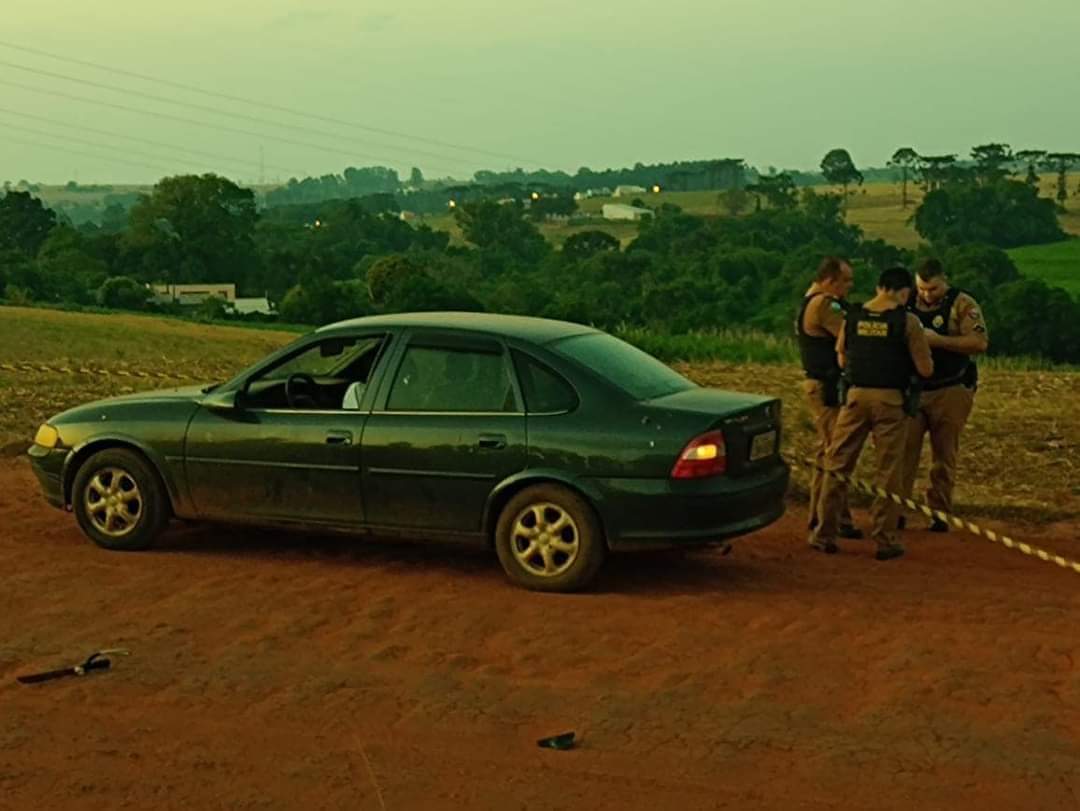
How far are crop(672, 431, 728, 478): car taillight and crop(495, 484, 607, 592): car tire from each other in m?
0.53

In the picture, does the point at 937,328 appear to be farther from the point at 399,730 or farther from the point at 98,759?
the point at 98,759

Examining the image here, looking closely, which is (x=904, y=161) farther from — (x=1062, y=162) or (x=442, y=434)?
(x=442, y=434)

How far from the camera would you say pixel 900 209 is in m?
110

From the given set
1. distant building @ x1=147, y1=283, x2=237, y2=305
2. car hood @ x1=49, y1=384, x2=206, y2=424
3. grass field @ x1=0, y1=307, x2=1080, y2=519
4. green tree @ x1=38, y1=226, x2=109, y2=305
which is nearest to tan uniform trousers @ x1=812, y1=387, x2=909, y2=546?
grass field @ x1=0, y1=307, x2=1080, y2=519

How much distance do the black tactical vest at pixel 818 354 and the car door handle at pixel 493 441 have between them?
2.55m

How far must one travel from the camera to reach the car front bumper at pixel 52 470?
394 inches

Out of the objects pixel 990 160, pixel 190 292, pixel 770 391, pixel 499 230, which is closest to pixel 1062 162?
pixel 990 160

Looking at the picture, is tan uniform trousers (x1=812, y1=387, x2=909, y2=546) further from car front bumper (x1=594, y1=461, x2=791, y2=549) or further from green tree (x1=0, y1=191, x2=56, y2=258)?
green tree (x1=0, y1=191, x2=56, y2=258)

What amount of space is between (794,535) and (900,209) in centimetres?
10257

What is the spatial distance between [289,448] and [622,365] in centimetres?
191

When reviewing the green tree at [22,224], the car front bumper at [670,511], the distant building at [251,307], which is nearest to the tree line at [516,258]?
the green tree at [22,224]

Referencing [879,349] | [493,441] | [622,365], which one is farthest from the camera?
[879,349]

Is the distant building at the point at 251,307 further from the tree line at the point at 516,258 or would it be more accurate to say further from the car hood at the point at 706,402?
the car hood at the point at 706,402

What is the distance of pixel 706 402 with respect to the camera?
9.08m
